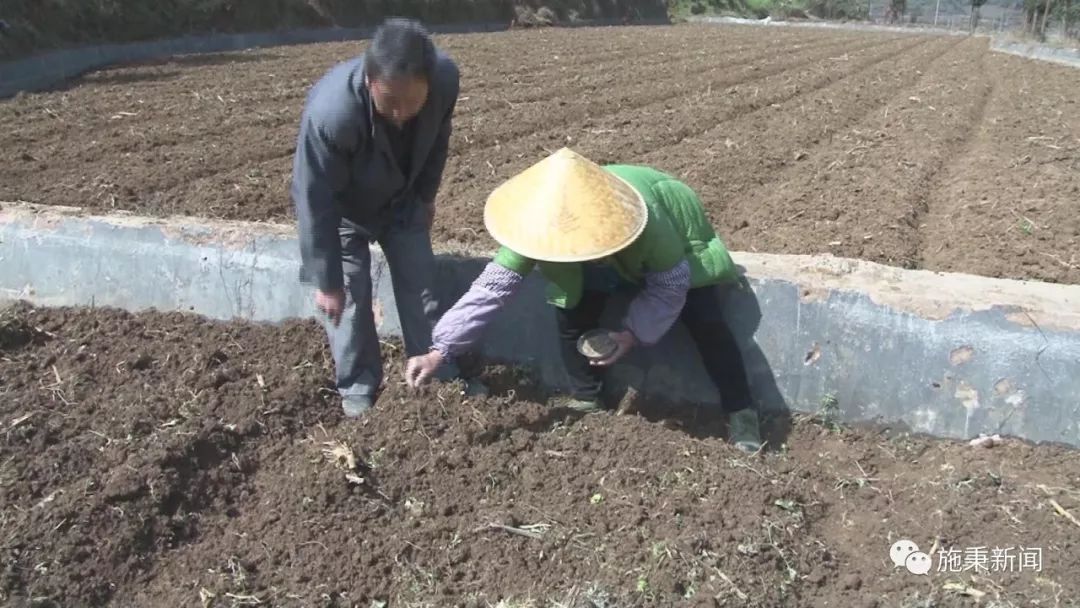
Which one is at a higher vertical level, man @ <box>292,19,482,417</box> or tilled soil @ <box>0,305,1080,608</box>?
man @ <box>292,19,482,417</box>

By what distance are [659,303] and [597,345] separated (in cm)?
27

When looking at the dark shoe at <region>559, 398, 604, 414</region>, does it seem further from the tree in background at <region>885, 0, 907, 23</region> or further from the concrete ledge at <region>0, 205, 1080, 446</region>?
the tree in background at <region>885, 0, 907, 23</region>

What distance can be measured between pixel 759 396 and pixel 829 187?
3.63 meters

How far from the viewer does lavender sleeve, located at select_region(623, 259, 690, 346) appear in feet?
11.1

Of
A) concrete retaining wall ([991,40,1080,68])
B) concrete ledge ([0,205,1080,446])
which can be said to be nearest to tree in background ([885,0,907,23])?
concrete retaining wall ([991,40,1080,68])

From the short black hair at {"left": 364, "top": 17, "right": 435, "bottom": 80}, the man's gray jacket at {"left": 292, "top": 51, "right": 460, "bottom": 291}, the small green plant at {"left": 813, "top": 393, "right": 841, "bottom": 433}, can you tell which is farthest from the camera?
the small green plant at {"left": 813, "top": 393, "right": 841, "bottom": 433}

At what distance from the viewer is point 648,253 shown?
130 inches

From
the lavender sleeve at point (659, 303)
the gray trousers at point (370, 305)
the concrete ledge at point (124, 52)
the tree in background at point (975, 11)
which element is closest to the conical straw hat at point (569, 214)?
the lavender sleeve at point (659, 303)

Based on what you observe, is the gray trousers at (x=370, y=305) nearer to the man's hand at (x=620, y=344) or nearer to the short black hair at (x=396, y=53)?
the man's hand at (x=620, y=344)

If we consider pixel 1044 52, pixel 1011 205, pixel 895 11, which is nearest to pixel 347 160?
pixel 1011 205

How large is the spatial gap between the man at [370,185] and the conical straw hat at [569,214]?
0.46 meters

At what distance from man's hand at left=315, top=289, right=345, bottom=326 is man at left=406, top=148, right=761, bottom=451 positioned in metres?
0.34

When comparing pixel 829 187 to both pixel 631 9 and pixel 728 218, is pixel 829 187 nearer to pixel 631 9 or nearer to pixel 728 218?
pixel 728 218

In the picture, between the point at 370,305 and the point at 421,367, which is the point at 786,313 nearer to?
the point at 421,367
